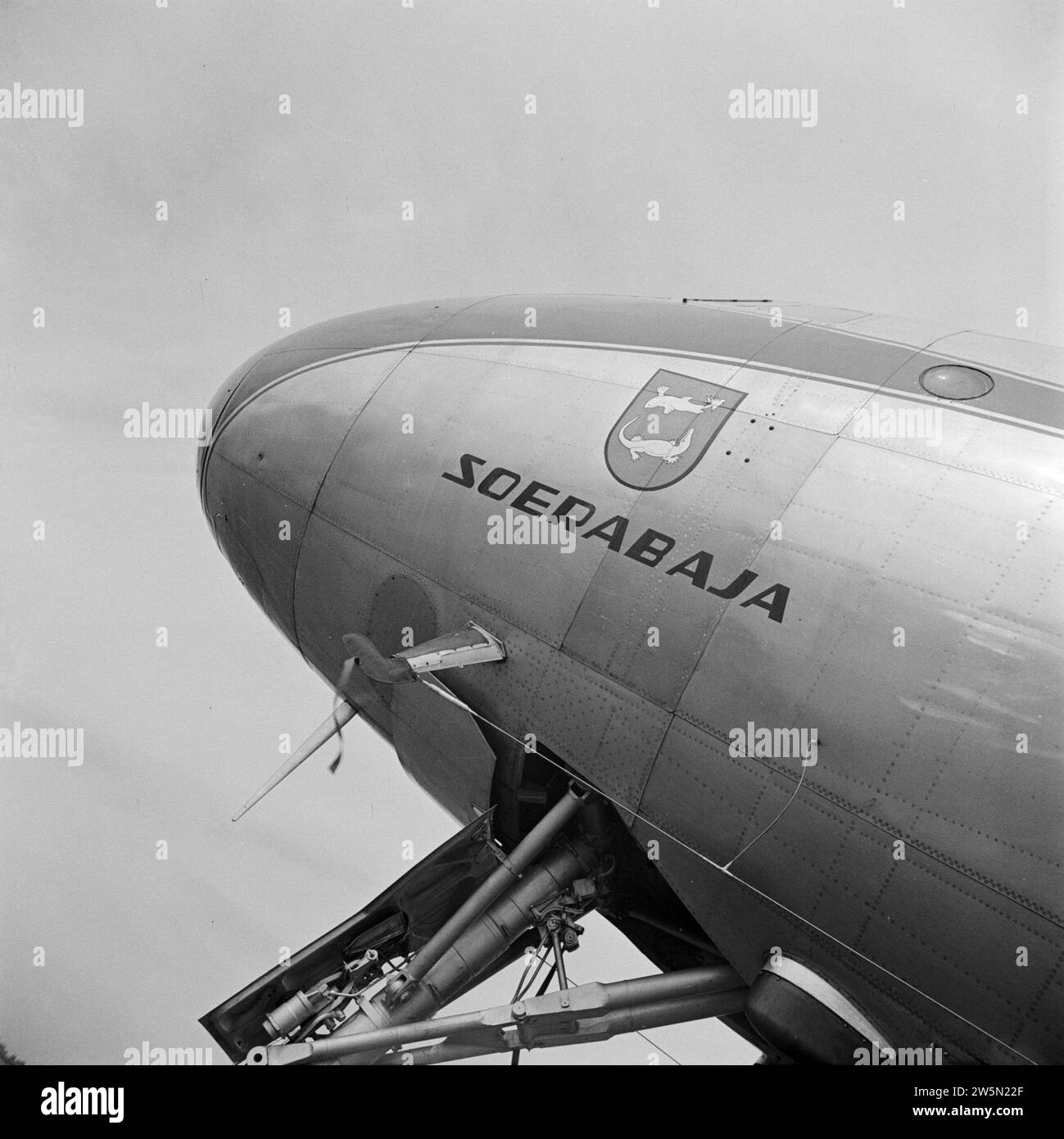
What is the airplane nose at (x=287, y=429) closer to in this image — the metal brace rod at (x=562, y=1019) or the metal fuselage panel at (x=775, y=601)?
the metal fuselage panel at (x=775, y=601)

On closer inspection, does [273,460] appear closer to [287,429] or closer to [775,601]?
[287,429]

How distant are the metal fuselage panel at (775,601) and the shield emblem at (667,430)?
1.1 inches

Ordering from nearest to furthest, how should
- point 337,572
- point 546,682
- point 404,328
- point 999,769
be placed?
point 999,769 < point 546,682 < point 337,572 < point 404,328

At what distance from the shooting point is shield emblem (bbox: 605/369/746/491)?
396 inches

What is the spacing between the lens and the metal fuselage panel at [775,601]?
317 inches

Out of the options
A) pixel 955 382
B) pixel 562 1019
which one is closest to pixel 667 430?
pixel 955 382

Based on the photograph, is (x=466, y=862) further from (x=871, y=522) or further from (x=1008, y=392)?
(x=1008, y=392)

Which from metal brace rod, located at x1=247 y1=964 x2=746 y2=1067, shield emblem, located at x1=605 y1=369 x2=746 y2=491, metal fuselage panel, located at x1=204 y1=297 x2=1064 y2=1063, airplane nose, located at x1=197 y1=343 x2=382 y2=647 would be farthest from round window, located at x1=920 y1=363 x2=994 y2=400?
airplane nose, located at x1=197 y1=343 x2=382 y2=647

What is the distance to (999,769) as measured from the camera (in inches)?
313

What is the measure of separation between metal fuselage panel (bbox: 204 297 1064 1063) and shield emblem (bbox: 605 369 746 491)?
0.03 meters

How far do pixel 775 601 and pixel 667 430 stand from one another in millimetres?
2137


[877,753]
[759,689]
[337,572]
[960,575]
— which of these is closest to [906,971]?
[877,753]

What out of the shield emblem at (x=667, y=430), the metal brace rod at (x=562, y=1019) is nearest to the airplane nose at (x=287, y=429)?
the shield emblem at (x=667, y=430)
